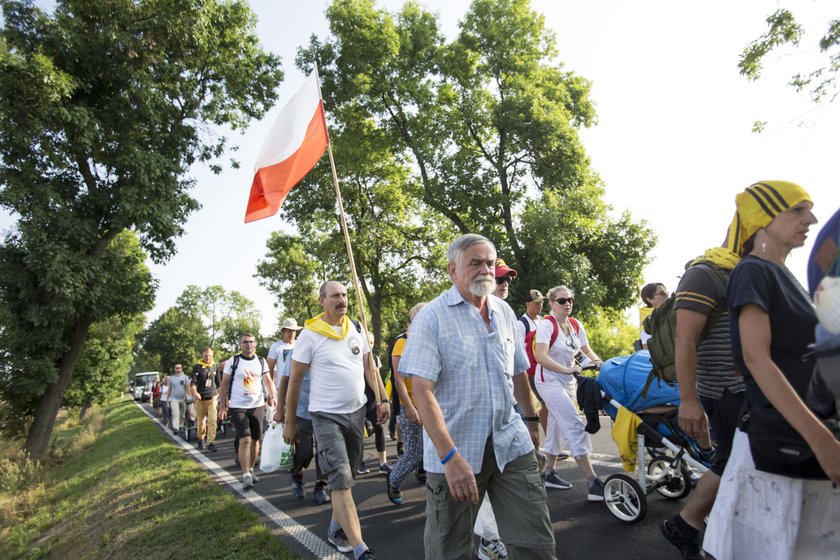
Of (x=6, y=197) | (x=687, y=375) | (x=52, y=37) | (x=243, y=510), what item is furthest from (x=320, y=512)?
(x=52, y=37)

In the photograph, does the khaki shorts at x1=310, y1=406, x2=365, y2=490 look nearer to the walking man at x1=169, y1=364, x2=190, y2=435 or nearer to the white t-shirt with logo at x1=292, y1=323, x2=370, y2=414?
the white t-shirt with logo at x1=292, y1=323, x2=370, y2=414

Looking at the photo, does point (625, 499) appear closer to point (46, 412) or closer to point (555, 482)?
point (555, 482)

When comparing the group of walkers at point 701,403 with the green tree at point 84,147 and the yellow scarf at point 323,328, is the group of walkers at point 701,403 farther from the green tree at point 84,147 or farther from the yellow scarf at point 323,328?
the green tree at point 84,147

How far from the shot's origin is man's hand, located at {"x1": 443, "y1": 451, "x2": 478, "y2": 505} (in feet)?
7.66

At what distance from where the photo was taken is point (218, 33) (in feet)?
54.4

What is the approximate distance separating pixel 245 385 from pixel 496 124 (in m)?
17.0

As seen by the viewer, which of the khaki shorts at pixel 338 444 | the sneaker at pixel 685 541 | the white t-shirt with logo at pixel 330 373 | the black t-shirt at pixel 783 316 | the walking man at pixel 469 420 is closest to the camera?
the black t-shirt at pixel 783 316

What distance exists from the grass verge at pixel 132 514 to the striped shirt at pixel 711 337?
11.2ft

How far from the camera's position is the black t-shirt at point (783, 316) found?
2043mm

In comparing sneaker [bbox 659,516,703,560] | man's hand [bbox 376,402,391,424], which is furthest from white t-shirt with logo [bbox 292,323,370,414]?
sneaker [bbox 659,516,703,560]

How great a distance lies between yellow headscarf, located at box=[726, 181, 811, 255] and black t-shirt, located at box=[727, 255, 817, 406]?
300 millimetres

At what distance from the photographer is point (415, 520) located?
514 cm

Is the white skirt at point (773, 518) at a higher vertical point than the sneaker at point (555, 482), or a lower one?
higher

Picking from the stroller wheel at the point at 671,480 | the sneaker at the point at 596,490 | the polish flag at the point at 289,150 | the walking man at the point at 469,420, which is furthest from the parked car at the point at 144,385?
the walking man at the point at 469,420
